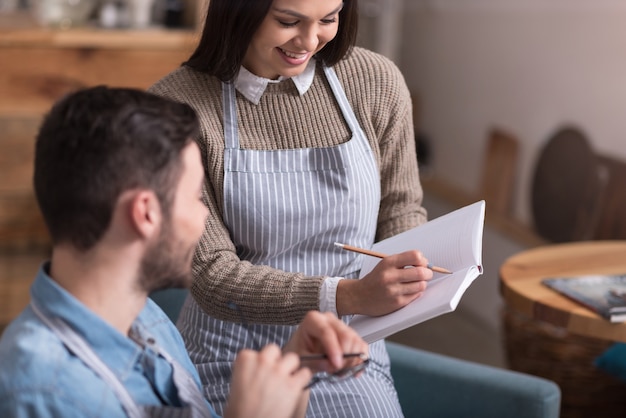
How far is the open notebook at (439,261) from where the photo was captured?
4.06 ft

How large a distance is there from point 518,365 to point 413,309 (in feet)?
4.42

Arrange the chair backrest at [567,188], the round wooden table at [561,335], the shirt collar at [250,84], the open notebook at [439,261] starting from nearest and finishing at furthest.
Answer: the open notebook at [439,261] < the shirt collar at [250,84] < the round wooden table at [561,335] < the chair backrest at [567,188]

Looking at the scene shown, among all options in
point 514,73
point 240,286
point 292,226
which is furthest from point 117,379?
point 514,73

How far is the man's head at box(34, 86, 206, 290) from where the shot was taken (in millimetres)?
979

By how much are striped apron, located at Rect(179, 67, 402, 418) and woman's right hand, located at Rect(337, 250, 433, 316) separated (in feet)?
0.63

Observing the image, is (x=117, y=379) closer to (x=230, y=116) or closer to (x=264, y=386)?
(x=264, y=386)

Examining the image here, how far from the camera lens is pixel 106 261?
1.01m

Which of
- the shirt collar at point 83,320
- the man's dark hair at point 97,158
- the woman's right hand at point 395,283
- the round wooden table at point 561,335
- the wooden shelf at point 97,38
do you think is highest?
the man's dark hair at point 97,158

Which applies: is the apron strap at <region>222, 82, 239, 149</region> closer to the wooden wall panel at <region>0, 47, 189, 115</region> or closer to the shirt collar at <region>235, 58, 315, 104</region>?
the shirt collar at <region>235, 58, 315, 104</region>

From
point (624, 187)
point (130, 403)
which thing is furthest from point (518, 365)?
point (130, 403)

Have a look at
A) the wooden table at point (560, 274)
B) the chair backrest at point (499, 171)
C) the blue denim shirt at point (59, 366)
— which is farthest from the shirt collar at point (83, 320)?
the chair backrest at point (499, 171)

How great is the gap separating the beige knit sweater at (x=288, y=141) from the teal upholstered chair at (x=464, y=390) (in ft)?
0.90

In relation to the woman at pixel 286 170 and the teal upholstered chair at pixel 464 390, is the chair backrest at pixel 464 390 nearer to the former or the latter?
the teal upholstered chair at pixel 464 390

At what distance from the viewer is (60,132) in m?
0.99
